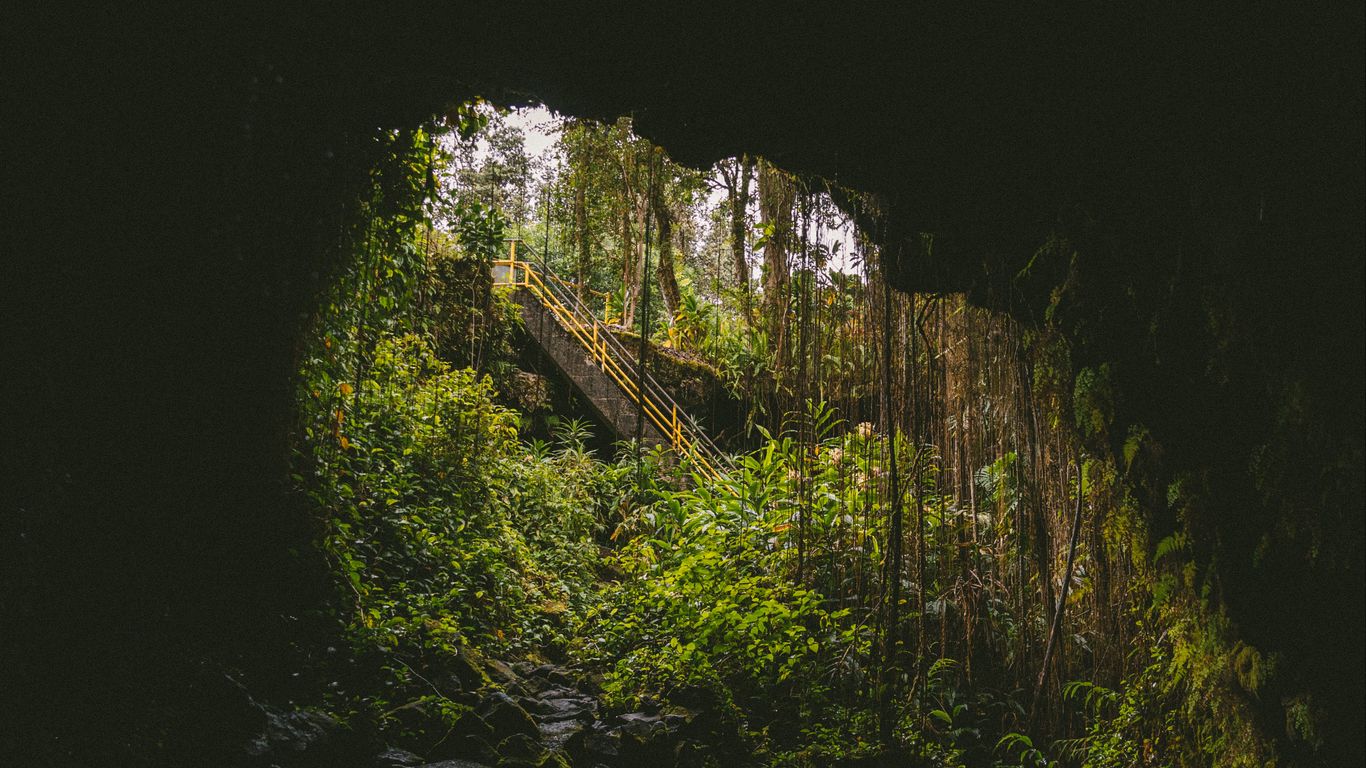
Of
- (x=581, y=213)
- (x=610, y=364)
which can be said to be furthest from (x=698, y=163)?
(x=581, y=213)

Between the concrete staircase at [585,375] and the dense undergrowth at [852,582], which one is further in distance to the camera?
the concrete staircase at [585,375]

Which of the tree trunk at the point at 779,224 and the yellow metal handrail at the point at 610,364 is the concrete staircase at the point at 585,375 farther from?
the tree trunk at the point at 779,224

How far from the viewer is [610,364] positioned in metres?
10.7

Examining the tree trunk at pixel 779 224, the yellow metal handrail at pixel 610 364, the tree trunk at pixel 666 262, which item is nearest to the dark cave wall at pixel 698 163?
the tree trunk at pixel 779 224

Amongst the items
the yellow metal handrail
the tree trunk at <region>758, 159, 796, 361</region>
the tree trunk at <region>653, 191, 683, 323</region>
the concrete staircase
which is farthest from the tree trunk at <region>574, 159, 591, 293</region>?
the tree trunk at <region>758, 159, 796, 361</region>

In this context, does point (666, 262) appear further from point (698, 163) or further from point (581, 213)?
point (698, 163)

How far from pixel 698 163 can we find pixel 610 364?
7123mm

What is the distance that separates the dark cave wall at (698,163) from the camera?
2.05 meters

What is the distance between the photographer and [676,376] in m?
11.2

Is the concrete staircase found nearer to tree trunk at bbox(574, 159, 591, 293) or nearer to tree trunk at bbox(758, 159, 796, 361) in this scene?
tree trunk at bbox(574, 159, 591, 293)

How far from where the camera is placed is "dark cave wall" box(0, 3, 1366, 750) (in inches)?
80.7

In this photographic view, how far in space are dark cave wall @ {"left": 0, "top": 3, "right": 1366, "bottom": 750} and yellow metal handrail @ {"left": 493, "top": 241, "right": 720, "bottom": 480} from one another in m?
5.63

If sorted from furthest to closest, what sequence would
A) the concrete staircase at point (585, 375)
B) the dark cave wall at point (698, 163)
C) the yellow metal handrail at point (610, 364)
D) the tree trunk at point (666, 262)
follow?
1. the tree trunk at point (666, 262)
2. the concrete staircase at point (585, 375)
3. the yellow metal handrail at point (610, 364)
4. the dark cave wall at point (698, 163)

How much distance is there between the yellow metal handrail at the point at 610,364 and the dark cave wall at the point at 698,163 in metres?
5.63
